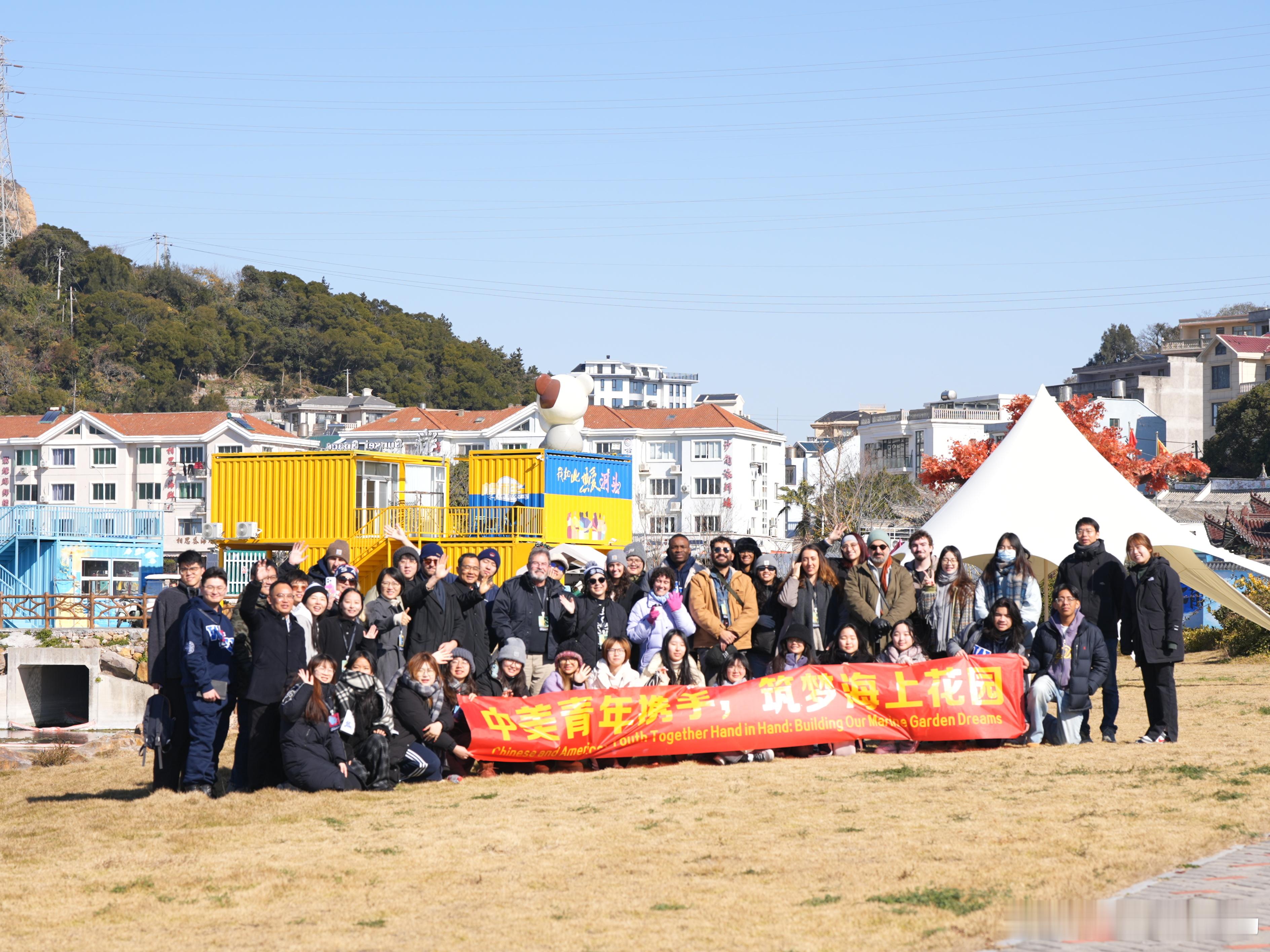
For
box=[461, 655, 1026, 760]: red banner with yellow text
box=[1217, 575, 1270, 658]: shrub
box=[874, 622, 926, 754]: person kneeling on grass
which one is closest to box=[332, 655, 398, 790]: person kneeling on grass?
box=[461, 655, 1026, 760]: red banner with yellow text

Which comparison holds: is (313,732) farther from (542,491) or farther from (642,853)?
(542,491)

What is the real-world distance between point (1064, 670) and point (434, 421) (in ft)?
262

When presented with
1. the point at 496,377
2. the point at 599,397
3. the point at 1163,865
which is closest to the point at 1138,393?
the point at 496,377

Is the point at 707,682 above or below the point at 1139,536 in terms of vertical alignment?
below

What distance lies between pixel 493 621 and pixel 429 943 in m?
6.78

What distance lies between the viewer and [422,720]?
37.7 ft

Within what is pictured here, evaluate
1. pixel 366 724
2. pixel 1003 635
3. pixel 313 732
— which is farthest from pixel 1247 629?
pixel 313 732

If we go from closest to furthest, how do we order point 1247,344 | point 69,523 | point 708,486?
point 69,523 → point 1247,344 → point 708,486

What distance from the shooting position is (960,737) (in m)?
12.4

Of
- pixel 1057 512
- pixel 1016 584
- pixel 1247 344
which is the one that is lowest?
pixel 1016 584

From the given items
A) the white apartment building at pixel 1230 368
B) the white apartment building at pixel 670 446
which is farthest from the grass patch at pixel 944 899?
the white apartment building at pixel 1230 368

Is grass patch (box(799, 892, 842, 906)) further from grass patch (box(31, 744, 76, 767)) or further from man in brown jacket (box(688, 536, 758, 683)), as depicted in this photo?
grass patch (box(31, 744, 76, 767))

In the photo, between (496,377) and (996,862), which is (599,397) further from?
(996,862)

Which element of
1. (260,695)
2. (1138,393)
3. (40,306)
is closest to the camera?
(260,695)
